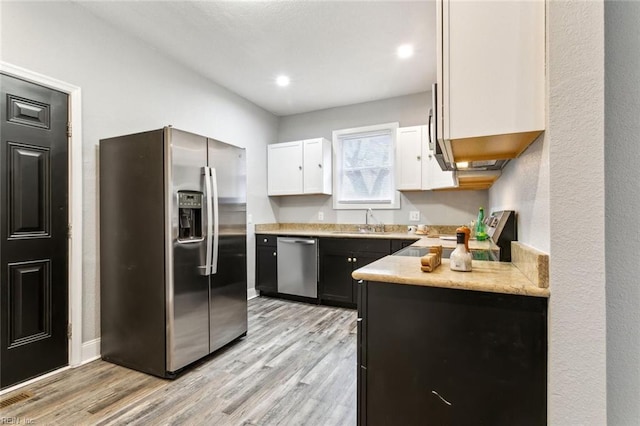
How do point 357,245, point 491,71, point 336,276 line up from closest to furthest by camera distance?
point 491,71 → point 357,245 → point 336,276

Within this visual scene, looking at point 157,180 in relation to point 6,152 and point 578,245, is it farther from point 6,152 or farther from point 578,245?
point 578,245

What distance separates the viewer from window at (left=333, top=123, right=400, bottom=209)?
4.20 meters

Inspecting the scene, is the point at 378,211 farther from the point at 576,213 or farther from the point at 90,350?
the point at 90,350

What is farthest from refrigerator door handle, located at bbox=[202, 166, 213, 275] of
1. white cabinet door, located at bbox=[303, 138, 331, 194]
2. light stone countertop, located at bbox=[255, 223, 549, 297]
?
white cabinet door, located at bbox=[303, 138, 331, 194]

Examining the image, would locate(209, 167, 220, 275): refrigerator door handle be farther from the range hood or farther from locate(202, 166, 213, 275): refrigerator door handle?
the range hood

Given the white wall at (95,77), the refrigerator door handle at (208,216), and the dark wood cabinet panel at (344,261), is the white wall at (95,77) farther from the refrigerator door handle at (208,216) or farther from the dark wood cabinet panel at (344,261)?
the dark wood cabinet panel at (344,261)

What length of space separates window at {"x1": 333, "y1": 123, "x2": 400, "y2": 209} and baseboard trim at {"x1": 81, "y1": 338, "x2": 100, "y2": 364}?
3.14 metres

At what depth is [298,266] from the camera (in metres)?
3.91

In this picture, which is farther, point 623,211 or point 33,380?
point 33,380

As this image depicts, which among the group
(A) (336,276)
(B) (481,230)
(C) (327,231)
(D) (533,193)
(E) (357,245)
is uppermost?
(D) (533,193)

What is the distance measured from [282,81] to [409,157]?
1.82m

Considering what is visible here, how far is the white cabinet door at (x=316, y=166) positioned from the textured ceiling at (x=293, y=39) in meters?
0.75

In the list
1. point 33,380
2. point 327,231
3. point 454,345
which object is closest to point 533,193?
point 454,345

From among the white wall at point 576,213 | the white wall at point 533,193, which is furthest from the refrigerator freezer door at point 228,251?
the white wall at point 576,213
